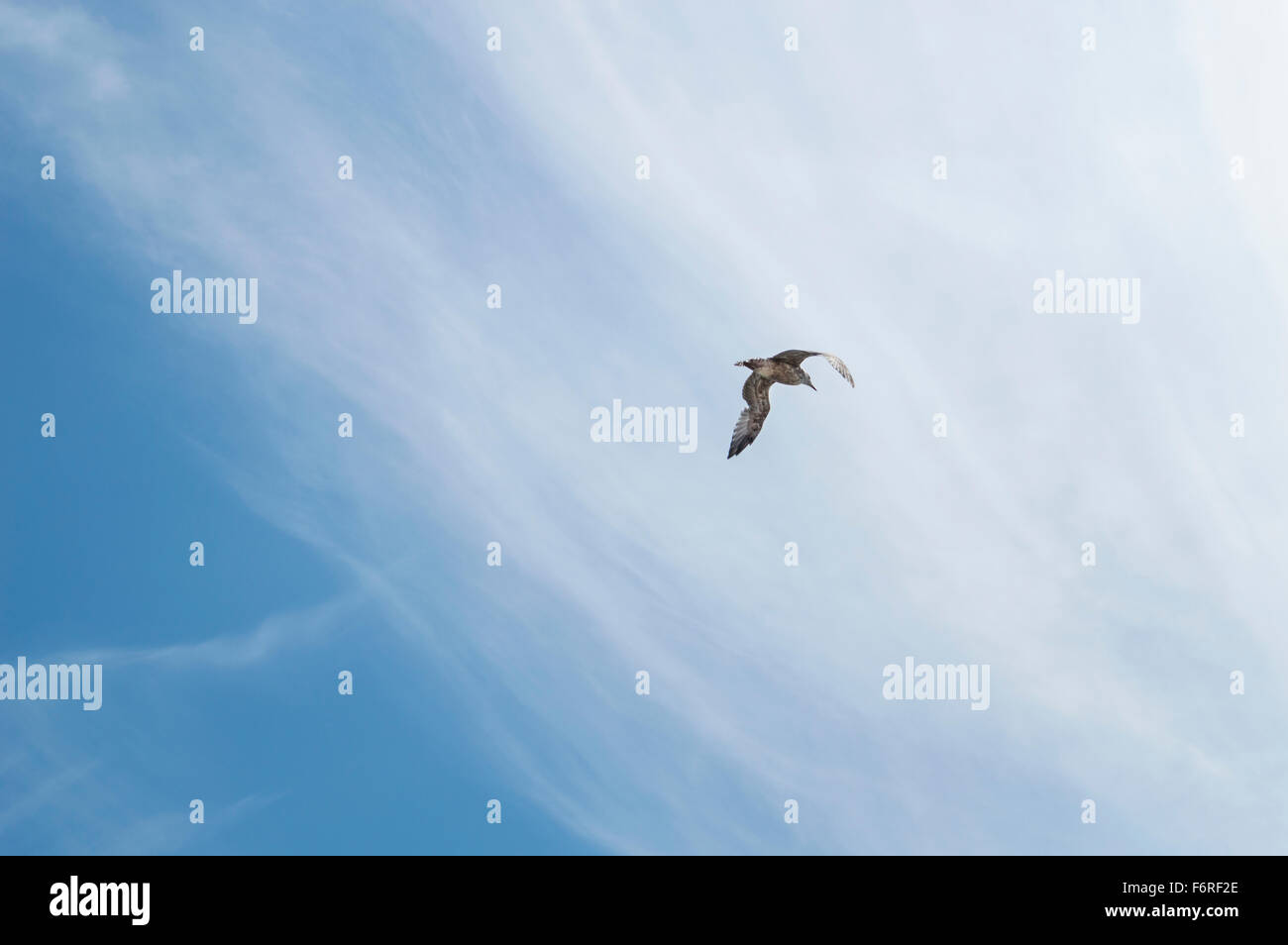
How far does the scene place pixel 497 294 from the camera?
144 ft

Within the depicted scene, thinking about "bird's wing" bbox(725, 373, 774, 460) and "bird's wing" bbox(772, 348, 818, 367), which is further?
"bird's wing" bbox(725, 373, 774, 460)

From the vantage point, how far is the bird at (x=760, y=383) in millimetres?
33156

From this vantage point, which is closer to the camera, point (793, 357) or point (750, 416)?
point (793, 357)

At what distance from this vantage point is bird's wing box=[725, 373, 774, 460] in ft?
113

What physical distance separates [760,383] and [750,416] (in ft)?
3.37

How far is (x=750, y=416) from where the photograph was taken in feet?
114

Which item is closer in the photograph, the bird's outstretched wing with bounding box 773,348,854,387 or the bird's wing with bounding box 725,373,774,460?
the bird's outstretched wing with bounding box 773,348,854,387

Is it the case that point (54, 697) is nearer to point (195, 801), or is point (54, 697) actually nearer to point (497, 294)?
point (195, 801)

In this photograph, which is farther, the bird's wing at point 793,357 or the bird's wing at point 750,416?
the bird's wing at point 750,416

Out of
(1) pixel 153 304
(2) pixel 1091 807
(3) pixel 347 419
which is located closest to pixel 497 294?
(3) pixel 347 419

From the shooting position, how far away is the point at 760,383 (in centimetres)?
3434

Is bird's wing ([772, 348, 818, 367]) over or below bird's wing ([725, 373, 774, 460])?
over

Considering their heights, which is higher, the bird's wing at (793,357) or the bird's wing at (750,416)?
the bird's wing at (793,357)

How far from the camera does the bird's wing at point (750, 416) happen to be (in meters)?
34.4
